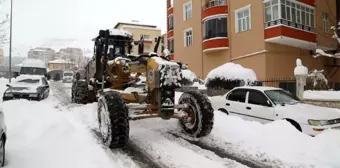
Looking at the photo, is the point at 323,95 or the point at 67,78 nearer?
the point at 323,95

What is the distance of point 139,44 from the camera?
10133 mm

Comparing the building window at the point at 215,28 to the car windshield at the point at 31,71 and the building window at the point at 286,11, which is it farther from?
the car windshield at the point at 31,71

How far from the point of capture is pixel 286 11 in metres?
20.5

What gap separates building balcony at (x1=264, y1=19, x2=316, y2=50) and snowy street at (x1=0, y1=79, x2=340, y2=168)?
1337 cm

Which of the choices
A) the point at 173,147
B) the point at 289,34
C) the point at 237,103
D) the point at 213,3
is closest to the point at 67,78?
the point at 213,3

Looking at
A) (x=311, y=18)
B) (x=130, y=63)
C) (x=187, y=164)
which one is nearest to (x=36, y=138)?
(x=130, y=63)

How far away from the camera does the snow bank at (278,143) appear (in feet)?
18.3

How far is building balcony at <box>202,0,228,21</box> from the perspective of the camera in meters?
24.1

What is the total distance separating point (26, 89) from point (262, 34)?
1553cm

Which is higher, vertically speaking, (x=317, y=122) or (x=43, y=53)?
(x=43, y=53)

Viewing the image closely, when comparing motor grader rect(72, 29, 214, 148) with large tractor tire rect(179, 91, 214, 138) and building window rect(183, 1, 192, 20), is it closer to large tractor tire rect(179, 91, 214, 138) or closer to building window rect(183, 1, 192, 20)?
large tractor tire rect(179, 91, 214, 138)

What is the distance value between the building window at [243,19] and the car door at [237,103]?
1296 cm

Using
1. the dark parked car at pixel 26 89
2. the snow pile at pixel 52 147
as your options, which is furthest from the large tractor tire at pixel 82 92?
the snow pile at pixel 52 147

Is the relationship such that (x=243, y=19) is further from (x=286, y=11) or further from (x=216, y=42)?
(x=286, y=11)
